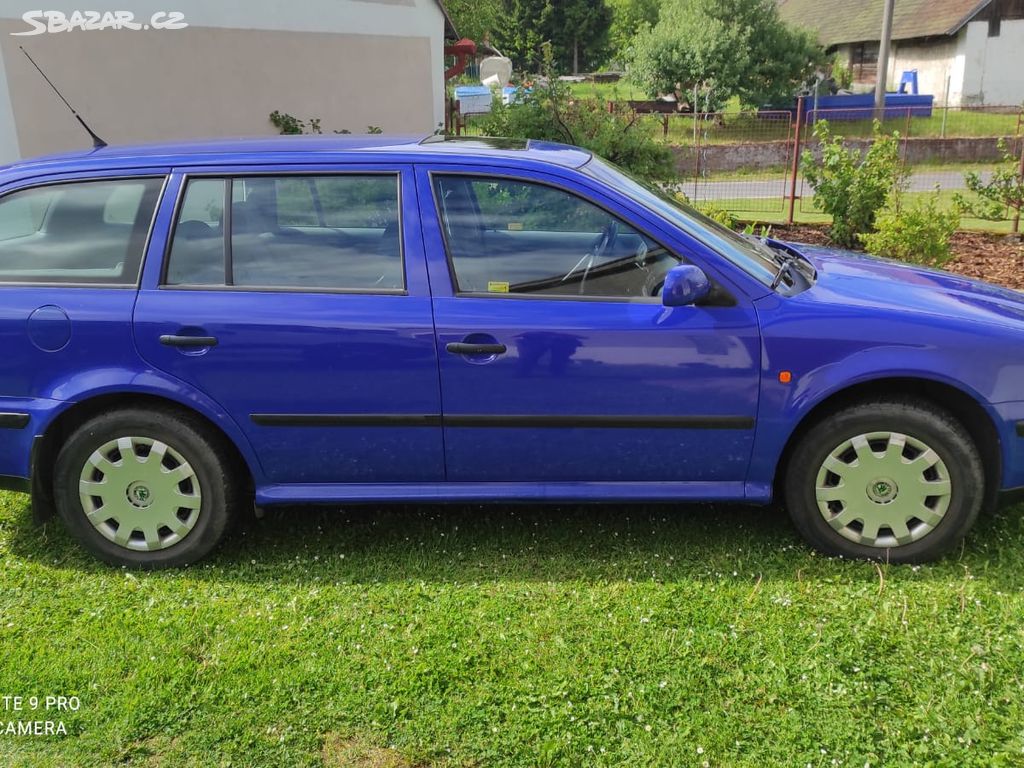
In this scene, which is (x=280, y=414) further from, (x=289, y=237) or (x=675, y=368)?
(x=675, y=368)

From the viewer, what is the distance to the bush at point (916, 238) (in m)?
7.73

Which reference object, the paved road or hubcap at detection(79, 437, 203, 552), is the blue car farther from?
the paved road

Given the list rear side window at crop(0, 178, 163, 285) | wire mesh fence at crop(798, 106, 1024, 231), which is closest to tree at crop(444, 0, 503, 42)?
wire mesh fence at crop(798, 106, 1024, 231)

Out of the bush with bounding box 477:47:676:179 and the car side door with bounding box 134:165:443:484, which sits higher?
the bush with bounding box 477:47:676:179

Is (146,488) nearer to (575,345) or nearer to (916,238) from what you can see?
(575,345)

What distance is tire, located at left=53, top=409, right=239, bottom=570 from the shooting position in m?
3.42

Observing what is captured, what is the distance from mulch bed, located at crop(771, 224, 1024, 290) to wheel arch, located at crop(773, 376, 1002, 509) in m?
5.43

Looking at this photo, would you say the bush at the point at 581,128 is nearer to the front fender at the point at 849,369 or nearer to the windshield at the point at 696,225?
the windshield at the point at 696,225

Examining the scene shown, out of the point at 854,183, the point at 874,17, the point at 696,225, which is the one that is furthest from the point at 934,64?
the point at 696,225

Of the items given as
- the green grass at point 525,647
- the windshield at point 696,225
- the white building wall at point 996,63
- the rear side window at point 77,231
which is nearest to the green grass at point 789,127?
the white building wall at point 996,63

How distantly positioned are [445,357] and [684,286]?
927 mm

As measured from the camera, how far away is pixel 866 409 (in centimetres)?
329

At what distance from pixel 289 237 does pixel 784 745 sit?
253 cm

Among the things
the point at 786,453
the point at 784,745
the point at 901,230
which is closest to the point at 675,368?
the point at 786,453
